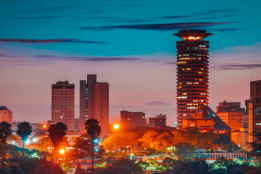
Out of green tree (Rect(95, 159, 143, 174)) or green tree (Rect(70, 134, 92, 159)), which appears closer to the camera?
green tree (Rect(95, 159, 143, 174))

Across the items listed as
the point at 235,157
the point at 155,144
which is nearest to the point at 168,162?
the point at 235,157

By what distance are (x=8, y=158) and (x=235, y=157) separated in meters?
78.7

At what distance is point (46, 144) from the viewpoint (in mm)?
174750

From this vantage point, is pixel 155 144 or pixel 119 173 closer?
pixel 119 173

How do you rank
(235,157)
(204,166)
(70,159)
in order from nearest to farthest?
1. (204,166)
2. (70,159)
3. (235,157)

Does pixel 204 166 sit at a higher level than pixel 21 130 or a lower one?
lower

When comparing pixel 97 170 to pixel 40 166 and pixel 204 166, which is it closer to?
pixel 40 166

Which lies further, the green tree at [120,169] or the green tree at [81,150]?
the green tree at [81,150]

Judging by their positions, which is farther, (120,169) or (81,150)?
(81,150)

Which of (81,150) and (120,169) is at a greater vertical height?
(81,150)

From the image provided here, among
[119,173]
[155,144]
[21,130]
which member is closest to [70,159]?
[21,130]

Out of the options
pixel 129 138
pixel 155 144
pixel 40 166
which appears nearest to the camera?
pixel 40 166

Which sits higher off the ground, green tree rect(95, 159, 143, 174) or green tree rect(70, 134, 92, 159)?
green tree rect(70, 134, 92, 159)

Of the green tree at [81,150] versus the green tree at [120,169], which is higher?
the green tree at [81,150]
